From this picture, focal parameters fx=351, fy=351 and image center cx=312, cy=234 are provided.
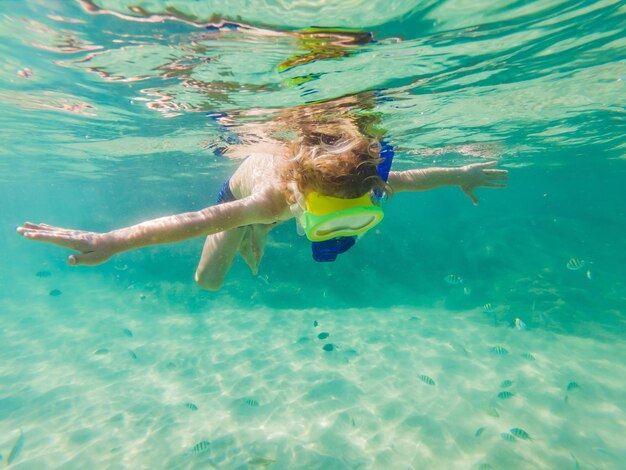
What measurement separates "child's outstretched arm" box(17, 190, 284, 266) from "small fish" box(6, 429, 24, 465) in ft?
29.5

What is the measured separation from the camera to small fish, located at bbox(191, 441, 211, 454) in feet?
27.6

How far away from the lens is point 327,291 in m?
21.7

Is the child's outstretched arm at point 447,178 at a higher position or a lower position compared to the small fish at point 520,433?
higher

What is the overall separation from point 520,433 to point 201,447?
→ 7.59 m

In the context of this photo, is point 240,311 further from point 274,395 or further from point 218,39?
point 218,39

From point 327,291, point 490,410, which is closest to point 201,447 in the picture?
point 490,410

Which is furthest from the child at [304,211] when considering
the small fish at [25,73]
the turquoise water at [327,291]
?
the small fish at [25,73]

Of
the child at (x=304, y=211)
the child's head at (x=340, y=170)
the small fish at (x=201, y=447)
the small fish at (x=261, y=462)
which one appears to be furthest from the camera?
the small fish at (x=201, y=447)

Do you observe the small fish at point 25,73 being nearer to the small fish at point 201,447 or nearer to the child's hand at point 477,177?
the small fish at point 201,447

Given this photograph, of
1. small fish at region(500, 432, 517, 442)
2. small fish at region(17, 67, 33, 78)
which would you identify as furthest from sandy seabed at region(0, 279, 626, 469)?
small fish at region(17, 67, 33, 78)

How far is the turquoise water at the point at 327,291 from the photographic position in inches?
287

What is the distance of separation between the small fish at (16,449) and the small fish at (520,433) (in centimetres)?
1207

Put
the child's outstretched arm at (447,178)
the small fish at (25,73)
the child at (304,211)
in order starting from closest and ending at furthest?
the child at (304,211), the child's outstretched arm at (447,178), the small fish at (25,73)

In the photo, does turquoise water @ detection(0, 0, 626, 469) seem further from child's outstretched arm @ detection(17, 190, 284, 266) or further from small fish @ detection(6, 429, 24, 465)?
child's outstretched arm @ detection(17, 190, 284, 266)
